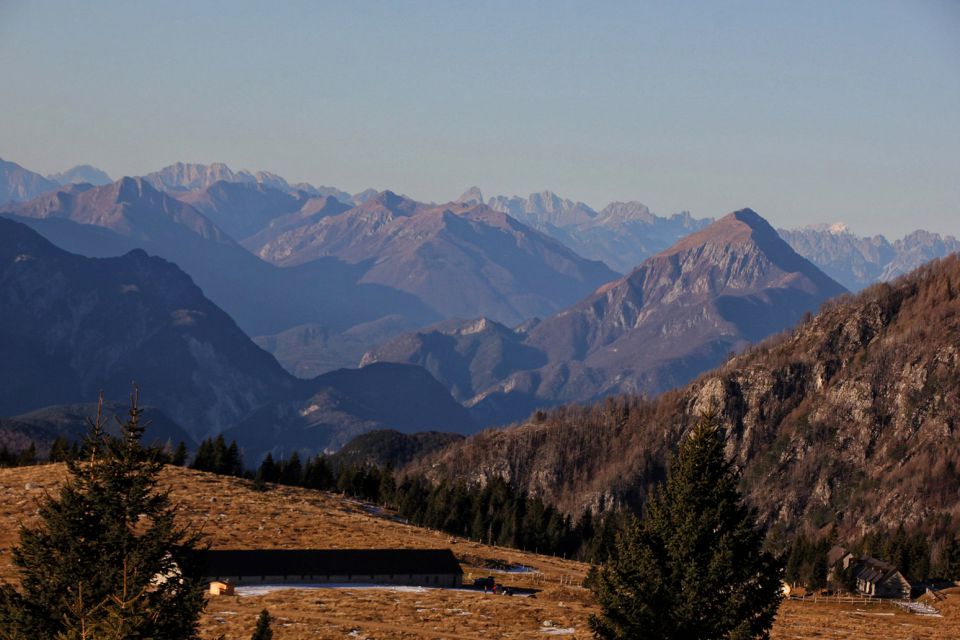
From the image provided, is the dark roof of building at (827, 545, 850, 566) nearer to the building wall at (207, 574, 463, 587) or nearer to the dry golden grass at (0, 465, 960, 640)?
the dry golden grass at (0, 465, 960, 640)

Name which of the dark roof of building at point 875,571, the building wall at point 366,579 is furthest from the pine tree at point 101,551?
the dark roof of building at point 875,571

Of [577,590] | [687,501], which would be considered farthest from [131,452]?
[577,590]

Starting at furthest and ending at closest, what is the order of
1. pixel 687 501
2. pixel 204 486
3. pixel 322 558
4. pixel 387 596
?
pixel 204 486 → pixel 322 558 → pixel 387 596 → pixel 687 501

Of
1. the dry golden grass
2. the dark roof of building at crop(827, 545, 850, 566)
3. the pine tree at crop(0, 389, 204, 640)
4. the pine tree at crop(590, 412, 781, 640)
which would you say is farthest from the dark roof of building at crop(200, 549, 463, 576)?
the dark roof of building at crop(827, 545, 850, 566)

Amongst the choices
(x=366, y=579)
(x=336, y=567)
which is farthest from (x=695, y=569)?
(x=336, y=567)

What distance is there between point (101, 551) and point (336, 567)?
60.4 m

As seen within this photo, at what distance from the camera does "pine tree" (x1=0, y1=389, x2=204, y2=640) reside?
1879 inches

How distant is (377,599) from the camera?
98250 mm

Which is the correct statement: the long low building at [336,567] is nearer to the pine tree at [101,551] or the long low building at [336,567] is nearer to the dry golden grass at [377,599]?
the dry golden grass at [377,599]

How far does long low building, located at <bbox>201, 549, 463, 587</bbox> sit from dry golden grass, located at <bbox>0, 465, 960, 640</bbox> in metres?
4.46

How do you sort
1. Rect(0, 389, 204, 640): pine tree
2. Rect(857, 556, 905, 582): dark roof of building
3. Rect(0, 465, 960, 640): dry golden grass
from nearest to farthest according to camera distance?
Rect(0, 389, 204, 640): pine tree
Rect(0, 465, 960, 640): dry golden grass
Rect(857, 556, 905, 582): dark roof of building

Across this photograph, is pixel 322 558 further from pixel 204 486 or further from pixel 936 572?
pixel 936 572

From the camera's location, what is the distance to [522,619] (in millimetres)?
90000

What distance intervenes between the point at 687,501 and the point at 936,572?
128659 millimetres
